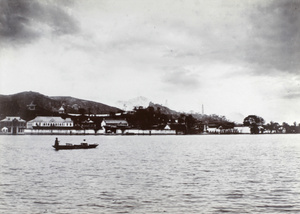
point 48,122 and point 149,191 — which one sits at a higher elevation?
point 48,122

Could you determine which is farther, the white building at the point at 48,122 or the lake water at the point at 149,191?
the white building at the point at 48,122

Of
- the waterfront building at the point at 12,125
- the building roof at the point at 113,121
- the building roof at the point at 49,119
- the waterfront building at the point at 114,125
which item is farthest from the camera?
the building roof at the point at 49,119

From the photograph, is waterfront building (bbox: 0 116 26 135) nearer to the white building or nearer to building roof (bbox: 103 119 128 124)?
the white building

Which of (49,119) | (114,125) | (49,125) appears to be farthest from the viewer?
(49,119)

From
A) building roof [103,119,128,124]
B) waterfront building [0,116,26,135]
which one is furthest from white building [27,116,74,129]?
building roof [103,119,128,124]

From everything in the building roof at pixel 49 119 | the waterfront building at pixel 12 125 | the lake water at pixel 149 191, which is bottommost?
the lake water at pixel 149 191

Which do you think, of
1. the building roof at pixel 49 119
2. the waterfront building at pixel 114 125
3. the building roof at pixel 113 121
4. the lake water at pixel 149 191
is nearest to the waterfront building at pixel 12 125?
the building roof at pixel 49 119

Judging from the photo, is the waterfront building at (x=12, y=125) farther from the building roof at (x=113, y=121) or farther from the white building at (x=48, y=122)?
the building roof at (x=113, y=121)

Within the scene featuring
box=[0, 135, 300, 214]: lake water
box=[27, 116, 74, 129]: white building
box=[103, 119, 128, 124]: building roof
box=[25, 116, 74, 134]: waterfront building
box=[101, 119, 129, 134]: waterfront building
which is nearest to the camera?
box=[0, 135, 300, 214]: lake water

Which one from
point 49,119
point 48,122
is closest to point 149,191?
point 48,122

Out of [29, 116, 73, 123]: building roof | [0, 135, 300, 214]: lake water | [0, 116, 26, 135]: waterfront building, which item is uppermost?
[29, 116, 73, 123]: building roof

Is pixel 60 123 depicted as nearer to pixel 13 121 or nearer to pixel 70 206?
pixel 13 121

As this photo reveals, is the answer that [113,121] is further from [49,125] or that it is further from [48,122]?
[48,122]
